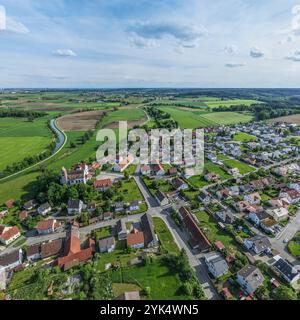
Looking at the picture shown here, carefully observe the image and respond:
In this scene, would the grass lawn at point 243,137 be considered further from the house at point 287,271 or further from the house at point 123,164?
the house at point 287,271

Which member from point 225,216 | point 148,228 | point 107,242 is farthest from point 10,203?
point 225,216

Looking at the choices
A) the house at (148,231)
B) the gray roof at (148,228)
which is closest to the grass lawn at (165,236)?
the house at (148,231)

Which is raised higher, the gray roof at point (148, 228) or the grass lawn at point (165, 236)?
the gray roof at point (148, 228)

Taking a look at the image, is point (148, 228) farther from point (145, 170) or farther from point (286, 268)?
point (145, 170)

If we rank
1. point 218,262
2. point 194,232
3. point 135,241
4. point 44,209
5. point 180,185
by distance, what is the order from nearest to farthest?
point 218,262 → point 135,241 → point 194,232 → point 44,209 → point 180,185

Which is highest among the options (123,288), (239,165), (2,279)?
(239,165)

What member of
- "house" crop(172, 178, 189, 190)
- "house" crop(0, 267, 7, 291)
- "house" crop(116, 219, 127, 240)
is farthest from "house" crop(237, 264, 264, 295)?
"house" crop(0, 267, 7, 291)

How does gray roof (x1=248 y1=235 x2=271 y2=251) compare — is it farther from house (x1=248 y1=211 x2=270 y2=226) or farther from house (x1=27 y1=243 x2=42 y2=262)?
house (x1=27 y1=243 x2=42 y2=262)
